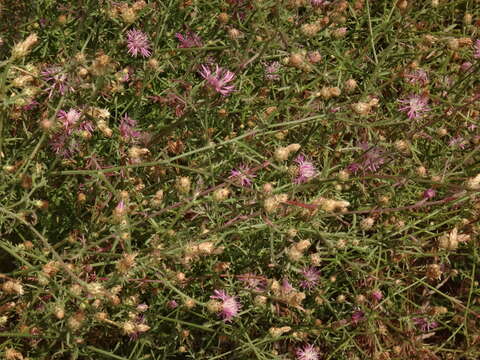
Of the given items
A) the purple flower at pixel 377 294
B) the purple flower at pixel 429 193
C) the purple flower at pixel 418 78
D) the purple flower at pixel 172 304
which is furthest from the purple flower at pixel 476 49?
the purple flower at pixel 172 304

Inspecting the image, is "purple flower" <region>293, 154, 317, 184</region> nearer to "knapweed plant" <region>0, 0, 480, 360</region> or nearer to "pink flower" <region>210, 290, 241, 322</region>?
"knapweed plant" <region>0, 0, 480, 360</region>

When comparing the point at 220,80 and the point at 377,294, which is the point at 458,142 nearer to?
the point at 377,294

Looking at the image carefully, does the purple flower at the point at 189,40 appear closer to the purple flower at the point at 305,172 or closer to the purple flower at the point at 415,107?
the purple flower at the point at 305,172

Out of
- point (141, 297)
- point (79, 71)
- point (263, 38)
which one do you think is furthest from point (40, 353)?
point (263, 38)

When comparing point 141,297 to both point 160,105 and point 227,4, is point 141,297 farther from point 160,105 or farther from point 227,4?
point 227,4

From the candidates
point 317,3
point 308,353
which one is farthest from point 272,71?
point 308,353

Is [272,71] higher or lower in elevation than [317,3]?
lower

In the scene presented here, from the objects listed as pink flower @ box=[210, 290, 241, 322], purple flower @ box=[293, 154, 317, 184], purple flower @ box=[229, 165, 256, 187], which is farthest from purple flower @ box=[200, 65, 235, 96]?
pink flower @ box=[210, 290, 241, 322]
